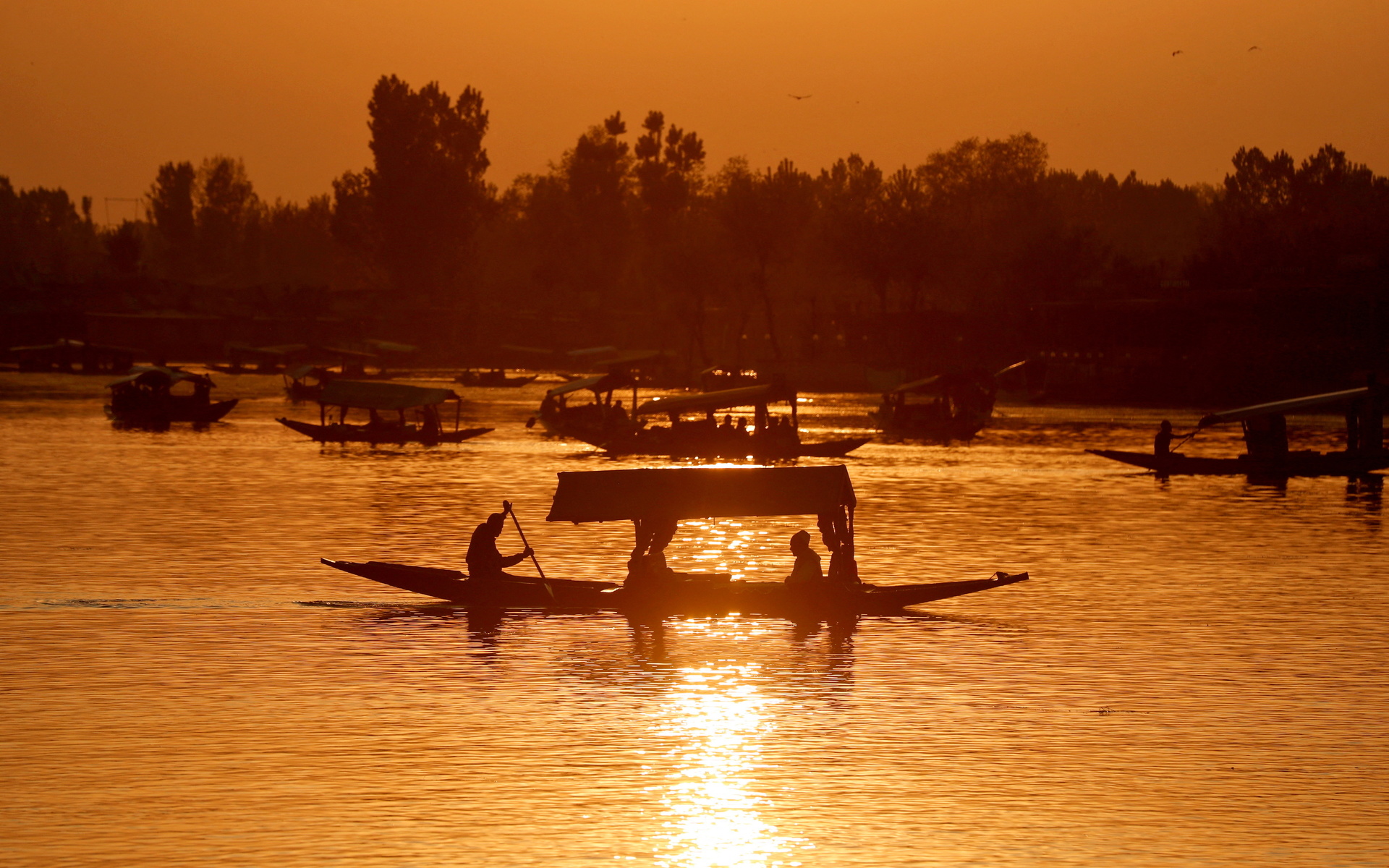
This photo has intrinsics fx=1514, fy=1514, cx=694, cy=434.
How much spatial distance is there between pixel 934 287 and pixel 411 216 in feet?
167

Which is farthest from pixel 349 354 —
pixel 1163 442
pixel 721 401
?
pixel 1163 442

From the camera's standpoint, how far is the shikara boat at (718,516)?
2039cm

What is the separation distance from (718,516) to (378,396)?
35.9 metres

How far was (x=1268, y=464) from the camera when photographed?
147 feet

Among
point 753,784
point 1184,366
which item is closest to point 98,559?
point 753,784

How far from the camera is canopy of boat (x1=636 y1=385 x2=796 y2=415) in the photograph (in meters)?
51.0

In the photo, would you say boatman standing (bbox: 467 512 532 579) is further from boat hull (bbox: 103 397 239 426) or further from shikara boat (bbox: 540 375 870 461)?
boat hull (bbox: 103 397 239 426)

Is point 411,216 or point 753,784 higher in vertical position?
point 411,216

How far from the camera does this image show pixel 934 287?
480ft

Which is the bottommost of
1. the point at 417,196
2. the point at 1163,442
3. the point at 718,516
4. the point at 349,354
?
the point at 1163,442

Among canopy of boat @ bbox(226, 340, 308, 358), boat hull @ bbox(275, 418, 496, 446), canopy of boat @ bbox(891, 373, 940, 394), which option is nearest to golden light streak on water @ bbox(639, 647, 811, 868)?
boat hull @ bbox(275, 418, 496, 446)

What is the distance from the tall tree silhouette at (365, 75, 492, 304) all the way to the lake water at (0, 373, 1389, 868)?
95.1m

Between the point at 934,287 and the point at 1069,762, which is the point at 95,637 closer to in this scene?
the point at 1069,762

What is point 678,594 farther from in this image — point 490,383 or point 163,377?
point 490,383
